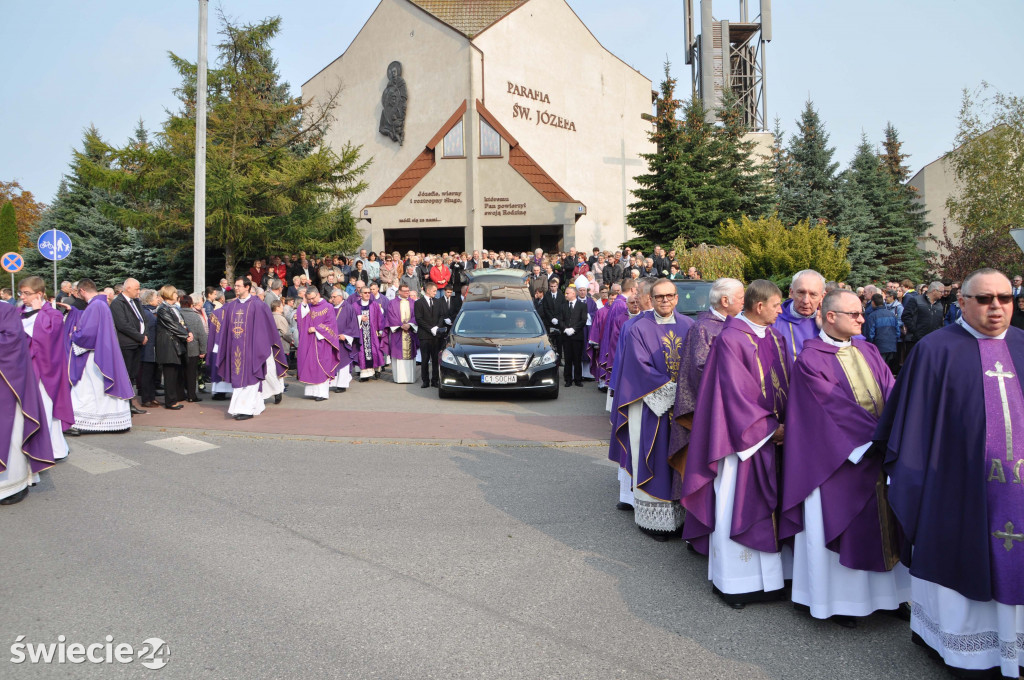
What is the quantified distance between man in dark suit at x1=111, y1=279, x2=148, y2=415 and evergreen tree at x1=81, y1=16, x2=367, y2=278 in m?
10.4

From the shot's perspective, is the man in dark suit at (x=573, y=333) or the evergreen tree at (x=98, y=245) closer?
the man in dark suit at (x=573, y=333)

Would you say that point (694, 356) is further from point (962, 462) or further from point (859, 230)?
point (859, 230)

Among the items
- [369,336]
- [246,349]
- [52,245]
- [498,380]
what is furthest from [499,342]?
[52,245]

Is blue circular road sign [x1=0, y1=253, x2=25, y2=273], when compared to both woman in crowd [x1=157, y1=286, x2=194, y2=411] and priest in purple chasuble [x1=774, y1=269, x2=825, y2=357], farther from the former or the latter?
priest in purple chasuble [x1=774, y1=269, x2=825, y2=357]

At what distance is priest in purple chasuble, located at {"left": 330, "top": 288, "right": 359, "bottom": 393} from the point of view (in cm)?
1513

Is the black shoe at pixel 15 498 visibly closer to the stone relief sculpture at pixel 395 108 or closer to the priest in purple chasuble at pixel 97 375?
the priest in purple chasuble at pixel 97 375

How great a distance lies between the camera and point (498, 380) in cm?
1301

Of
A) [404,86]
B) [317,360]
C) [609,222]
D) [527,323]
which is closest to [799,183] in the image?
[609,222]

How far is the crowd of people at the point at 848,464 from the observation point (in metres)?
3.61

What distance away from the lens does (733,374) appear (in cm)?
469

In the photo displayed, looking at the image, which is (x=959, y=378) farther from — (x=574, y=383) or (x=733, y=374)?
(x=574, y=383)

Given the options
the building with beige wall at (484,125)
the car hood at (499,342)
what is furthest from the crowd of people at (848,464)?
the building with beige wall at (484,125)

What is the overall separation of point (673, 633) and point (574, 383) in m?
11.8

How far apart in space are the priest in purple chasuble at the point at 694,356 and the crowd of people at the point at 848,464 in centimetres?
1
